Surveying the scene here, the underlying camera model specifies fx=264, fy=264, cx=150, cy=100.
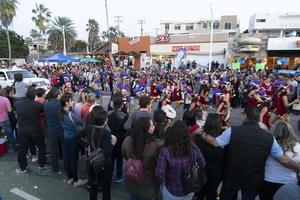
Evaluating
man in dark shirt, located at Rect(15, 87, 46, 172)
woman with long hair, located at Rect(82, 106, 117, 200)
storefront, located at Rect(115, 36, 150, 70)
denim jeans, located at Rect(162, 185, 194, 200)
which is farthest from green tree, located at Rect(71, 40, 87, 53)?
denim jeans, located at Rect(162, 185, 194, 200)

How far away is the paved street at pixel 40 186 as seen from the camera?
4695 millimetres

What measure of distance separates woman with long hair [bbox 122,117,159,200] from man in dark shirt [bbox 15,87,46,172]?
2.78m

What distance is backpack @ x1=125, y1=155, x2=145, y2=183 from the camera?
326 centimetres

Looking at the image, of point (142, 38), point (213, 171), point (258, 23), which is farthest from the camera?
point (258, 23)

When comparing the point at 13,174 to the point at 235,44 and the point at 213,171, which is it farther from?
the point at 235,44

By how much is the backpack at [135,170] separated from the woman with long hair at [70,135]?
63.8 inches

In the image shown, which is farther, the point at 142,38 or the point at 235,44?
the point at 142,38

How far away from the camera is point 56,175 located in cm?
551

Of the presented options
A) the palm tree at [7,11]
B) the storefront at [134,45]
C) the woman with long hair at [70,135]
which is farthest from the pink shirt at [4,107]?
the palm tree at [7,11]

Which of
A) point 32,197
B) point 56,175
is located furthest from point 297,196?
point 56,175

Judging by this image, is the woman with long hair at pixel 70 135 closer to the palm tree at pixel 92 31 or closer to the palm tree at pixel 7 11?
the palm tree at pixel 7 11

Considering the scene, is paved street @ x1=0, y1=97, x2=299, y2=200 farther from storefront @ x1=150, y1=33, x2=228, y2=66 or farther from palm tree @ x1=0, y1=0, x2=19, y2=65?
palm tree @ x1=0, y1=0, x2=19, y2=65

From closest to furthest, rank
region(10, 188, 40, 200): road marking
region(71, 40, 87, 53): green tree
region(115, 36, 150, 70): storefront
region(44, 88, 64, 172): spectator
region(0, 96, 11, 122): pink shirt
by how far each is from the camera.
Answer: region(10, 188, 40, 200): road marking
region(44, 88, 64, 172): spectator
region(0, 96, 11, 122): pink shirt
region(115, 36, 150, 70): storefront
region(71, 40, 87, 53): green tree

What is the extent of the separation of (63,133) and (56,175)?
977 mm
